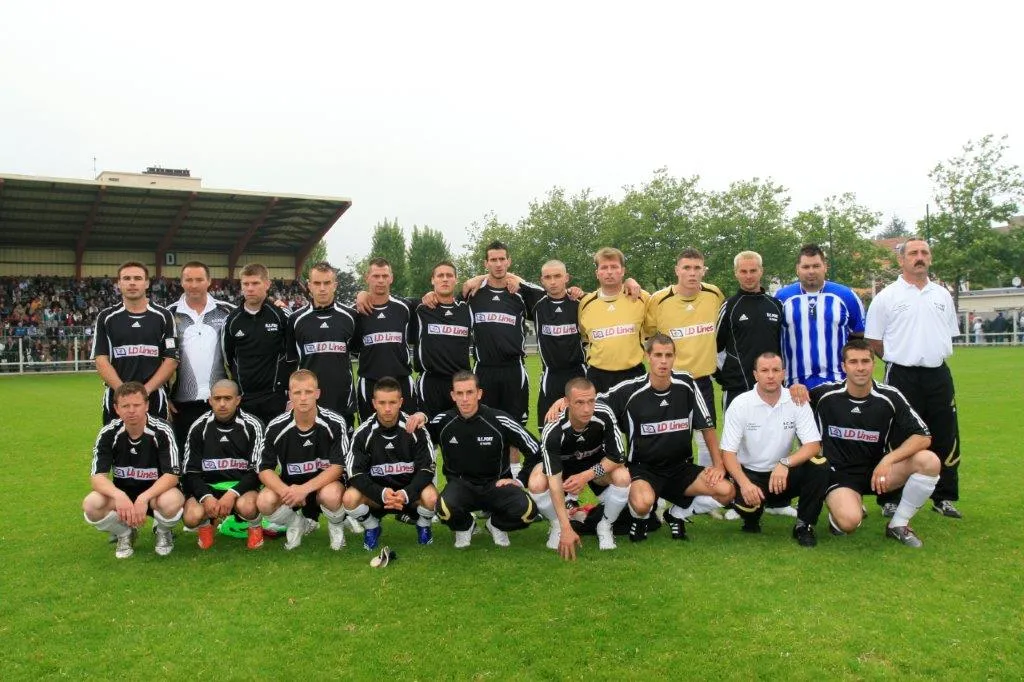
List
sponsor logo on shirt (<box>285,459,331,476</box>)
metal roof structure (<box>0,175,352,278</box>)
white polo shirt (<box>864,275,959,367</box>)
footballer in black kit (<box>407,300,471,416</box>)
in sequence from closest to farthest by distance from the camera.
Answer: sponsor logo on shirt (<box>285,459,331,476</box>), white polo shirt (<box>864,275,959,367</box>), footballer in black kit (<box>407,300,471,416</box>), metal roof structure (<box>0,175,352,278</box>)

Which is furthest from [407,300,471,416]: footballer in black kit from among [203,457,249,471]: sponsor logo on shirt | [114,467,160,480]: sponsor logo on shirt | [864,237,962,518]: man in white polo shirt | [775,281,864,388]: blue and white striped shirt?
[864,237,962,518]: man in white polo shirt

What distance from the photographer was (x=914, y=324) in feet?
18.3

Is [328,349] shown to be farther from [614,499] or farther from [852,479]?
[852,479]

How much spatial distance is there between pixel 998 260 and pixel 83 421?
112 feet

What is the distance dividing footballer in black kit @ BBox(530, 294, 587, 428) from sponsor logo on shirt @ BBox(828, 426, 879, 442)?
6.21 ft

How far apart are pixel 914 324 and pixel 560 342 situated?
2639 millimetres

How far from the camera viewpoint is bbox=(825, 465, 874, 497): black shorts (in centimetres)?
499

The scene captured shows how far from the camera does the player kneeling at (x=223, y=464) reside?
200 inches

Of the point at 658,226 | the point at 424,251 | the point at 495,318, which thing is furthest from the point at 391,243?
the point at 495,318

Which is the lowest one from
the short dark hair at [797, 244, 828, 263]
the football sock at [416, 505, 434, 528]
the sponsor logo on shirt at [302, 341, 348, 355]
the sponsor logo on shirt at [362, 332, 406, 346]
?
the football sock at [416, 505, 434, 528]

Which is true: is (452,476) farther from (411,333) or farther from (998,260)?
(998,260)

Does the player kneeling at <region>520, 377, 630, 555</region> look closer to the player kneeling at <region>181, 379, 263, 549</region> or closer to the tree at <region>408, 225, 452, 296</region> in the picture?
the player kneeling at <region>181, 379, 263, 549</region>

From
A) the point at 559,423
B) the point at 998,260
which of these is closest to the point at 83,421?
the point at 559,423

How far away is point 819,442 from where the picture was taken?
5.07 meters
